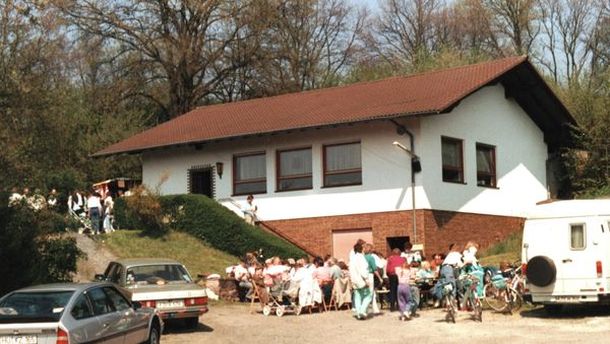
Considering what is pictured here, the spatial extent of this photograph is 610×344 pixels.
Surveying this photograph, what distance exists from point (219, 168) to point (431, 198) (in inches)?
336

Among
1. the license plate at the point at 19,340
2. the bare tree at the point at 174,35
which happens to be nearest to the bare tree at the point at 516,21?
the bare tree at the point at 174,35

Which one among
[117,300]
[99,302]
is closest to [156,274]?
[117,300]

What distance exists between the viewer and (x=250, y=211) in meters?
33.1

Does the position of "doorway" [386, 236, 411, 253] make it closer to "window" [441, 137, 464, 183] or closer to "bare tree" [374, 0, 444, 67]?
"window" [441, 137, 464, 183]

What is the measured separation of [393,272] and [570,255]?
4.10 m

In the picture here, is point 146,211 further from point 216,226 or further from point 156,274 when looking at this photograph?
point 156,274

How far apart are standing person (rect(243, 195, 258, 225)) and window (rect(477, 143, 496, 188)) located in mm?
7919

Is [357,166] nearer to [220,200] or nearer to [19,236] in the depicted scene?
[220,200]

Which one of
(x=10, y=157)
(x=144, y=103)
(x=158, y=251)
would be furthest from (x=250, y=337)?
(x=144, y=103)

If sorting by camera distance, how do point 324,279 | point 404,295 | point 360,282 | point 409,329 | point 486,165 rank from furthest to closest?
point 486,165
point 324,279
point 360,282
point 404,295
point 409,329

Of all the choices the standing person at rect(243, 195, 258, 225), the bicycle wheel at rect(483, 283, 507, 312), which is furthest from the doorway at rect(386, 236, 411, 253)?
the bicycle wheel at rect(483, 283, 507, 312)

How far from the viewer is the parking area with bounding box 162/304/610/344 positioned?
1761 cm

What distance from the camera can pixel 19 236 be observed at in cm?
1962

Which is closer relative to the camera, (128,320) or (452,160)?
(128,320)
